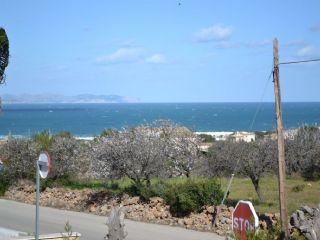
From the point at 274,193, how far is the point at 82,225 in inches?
388

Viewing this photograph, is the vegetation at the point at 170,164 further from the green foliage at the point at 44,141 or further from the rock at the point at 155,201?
the rock at the point at 155,201

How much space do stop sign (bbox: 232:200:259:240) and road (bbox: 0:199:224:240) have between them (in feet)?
32.5

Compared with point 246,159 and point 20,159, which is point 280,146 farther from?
point 20,159

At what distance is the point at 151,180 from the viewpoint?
24750mm

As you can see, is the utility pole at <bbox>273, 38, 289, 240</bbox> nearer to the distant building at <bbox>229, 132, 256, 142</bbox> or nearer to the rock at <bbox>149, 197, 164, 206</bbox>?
the rock at <bbox>149, 197, 164, 206</bbox>

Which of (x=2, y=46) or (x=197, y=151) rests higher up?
(x=2, y=46)

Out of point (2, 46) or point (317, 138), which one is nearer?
point (2, 46)

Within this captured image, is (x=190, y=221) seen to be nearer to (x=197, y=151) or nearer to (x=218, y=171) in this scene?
(x=218, y=171)

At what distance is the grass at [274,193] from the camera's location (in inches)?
822

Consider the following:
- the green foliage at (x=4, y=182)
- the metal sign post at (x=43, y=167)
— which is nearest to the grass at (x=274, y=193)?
the metal sign post at (x=43, y=167)

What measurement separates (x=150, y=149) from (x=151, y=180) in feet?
9.81

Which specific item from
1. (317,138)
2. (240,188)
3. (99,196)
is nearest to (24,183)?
(99,196)

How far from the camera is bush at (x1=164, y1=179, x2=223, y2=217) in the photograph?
63.1 ft

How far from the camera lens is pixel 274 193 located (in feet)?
83.8
